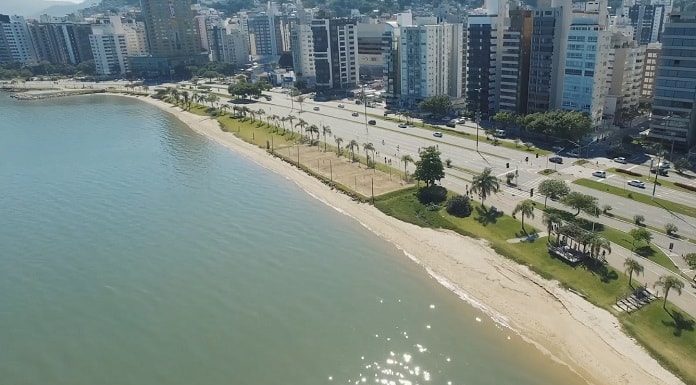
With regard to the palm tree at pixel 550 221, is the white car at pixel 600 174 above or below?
below

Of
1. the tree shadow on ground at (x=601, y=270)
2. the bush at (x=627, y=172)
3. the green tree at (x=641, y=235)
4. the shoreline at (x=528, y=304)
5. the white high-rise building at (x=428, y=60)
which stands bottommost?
the shoreline at (x=528, y=304)

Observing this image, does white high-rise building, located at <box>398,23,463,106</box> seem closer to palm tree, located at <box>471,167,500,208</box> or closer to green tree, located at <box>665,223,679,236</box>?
palm tree, located at <box>471,167,500,208</box>

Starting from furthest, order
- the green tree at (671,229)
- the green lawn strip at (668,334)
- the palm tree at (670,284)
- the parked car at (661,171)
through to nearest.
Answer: the parked car at (661,171)
the green tree at (671,229)
the palm tree at (670,284)
the green lawn strip at (668,334)

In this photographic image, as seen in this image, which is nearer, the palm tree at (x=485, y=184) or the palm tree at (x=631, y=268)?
the palm tree at (x=631, y=268)

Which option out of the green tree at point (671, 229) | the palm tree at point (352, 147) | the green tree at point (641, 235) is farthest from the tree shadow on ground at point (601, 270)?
the palm tree at point (352, 147)

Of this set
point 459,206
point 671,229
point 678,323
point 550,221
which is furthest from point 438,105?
point 678,323

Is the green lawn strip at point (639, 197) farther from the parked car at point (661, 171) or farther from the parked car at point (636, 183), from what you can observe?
→ the parked car at point (661, 171)

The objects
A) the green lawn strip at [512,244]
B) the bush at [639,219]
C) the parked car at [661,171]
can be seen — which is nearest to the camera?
the green lawn strip at [512,244]

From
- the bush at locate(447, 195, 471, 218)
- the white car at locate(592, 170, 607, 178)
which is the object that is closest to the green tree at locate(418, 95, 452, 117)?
the white car at locate(592, 170, 607, 178)

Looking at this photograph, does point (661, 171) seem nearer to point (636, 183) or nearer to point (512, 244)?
point (636, 183)
